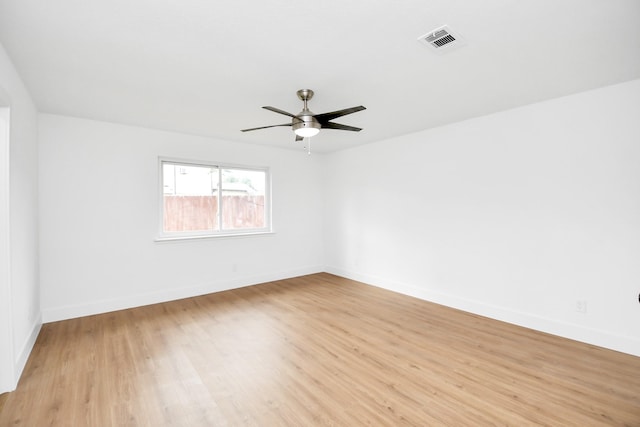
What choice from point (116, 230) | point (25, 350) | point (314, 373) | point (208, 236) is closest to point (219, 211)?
point (208, 236)

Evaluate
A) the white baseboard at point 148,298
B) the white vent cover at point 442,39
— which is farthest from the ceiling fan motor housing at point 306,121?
the white baseboard at point 148,298

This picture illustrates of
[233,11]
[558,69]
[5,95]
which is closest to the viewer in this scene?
[233,11]

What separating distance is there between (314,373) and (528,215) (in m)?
2.93

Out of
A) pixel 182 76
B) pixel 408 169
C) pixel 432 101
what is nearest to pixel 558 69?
pixel 432 101

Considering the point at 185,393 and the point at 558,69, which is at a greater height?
the point at 558,69

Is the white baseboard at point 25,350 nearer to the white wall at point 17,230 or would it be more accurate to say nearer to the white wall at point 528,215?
the white wall at point 17,230

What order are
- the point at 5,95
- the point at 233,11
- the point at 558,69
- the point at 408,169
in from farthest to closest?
1. the point at 408,169
2. the point at 558,69
3. the point at 5,95
4. the point at 233,11

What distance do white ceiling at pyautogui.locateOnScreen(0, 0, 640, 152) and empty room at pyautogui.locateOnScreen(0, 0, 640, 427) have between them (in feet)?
0.07

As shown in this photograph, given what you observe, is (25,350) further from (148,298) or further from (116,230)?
(116,230)

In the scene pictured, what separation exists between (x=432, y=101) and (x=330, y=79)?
4.25 feet

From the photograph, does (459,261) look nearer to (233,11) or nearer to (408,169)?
(408,169)

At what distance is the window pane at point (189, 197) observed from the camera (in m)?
4.37

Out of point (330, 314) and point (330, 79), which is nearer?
point (330, 79)

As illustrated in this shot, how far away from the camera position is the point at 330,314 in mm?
3707
